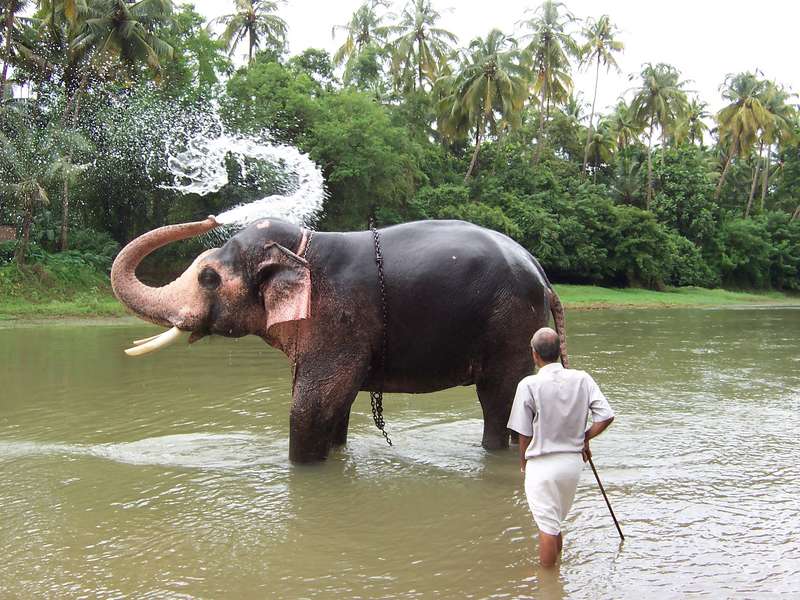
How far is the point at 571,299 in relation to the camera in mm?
27578

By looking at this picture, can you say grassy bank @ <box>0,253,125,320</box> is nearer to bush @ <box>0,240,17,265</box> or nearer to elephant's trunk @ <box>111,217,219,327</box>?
bush @ <box>0,240,17,265</box>

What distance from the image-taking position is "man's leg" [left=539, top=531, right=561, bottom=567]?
323cm

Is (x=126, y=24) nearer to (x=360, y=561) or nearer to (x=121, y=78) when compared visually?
(x=121, y=78)

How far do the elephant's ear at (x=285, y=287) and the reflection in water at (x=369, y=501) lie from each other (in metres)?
0.98

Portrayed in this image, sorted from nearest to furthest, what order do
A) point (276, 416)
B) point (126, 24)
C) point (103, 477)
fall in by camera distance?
1. point (103, 477)
2. point (276, 416)
3. point (126, 24)

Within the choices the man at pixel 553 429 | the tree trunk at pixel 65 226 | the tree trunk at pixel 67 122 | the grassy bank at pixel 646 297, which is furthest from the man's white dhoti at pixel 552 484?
the grassy bank at pixel 646 297

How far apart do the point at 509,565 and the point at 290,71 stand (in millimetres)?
26565

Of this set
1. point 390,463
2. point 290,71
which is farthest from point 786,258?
point 390,463

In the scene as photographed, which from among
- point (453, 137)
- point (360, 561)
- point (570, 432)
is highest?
point (453, 137)

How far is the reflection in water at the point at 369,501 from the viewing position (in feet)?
10.5

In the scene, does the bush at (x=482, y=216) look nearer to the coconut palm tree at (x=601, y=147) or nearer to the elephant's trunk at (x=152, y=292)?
the coconut palm tree at (x=601, y=147)

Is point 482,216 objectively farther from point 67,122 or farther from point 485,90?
point 67,122

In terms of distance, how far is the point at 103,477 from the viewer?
4660mm

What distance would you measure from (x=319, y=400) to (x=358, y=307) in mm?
598
